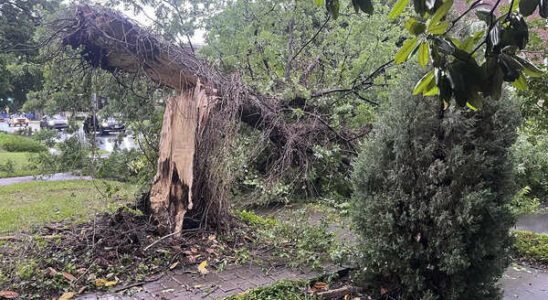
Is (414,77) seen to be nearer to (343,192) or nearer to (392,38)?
(343,192)

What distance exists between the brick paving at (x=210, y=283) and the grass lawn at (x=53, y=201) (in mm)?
1448

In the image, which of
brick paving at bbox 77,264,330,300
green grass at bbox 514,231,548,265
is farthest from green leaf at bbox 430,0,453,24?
green grass at bbox 514,231,548,265

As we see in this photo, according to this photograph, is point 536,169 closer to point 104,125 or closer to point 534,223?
point 534,223

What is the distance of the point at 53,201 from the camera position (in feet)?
24.5

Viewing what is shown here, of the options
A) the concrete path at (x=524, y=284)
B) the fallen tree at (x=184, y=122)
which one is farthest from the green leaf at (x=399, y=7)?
the concrete path at (x=524, y=284)

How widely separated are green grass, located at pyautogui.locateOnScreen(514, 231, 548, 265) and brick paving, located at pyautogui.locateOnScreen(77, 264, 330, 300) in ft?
10.7

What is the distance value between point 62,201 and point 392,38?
7874 millimetres

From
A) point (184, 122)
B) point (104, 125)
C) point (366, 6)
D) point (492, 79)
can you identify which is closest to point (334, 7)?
point (366, 6)

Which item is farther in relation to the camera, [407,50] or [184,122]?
[184,122]

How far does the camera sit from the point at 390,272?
327cm

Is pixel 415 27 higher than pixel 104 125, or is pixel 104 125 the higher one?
pixel 415 27

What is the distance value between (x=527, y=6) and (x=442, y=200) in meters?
1.86

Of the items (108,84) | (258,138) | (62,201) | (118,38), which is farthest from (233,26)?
(62,201)

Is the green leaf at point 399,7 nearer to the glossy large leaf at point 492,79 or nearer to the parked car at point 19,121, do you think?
the glossy large leaf at point 492,79
